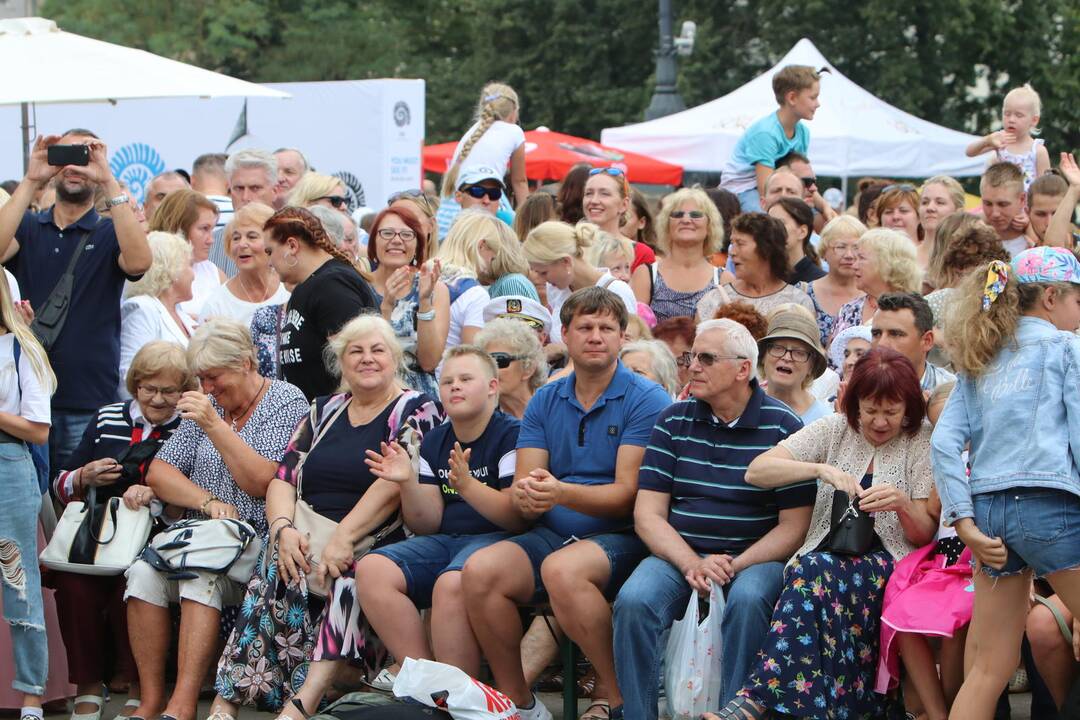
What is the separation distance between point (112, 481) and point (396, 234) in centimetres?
175

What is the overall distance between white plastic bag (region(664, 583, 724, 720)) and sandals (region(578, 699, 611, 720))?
0.50 meters

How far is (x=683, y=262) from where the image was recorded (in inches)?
318

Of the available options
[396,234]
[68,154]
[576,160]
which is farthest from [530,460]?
[576,160]

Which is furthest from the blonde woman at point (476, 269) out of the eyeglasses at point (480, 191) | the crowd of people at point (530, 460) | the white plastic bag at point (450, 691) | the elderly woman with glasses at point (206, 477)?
the white plastic bag at point (450, 691)

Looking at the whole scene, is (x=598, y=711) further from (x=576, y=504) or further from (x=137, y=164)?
(x=137, y=164)

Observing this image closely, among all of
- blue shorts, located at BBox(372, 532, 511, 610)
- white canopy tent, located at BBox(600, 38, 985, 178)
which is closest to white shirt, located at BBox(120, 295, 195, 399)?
blue shorts, located at BBox(372, 532, 511, 610)

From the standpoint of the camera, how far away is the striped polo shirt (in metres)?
5.52

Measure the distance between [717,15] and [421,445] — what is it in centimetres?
2460

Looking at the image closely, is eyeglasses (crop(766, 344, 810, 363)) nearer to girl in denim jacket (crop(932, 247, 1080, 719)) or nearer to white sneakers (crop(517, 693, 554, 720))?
girl in denim jacket (crop(932, 247, 1080, 719))

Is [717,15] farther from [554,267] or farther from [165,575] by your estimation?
[165,575]

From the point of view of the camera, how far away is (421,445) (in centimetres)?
607

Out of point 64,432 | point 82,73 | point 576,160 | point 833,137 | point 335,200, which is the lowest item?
point 64,432

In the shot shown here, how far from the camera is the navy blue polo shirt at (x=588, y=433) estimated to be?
5812 millimetres

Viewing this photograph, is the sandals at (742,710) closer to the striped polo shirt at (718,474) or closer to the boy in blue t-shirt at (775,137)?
the striped polo shirt at (718,474)
